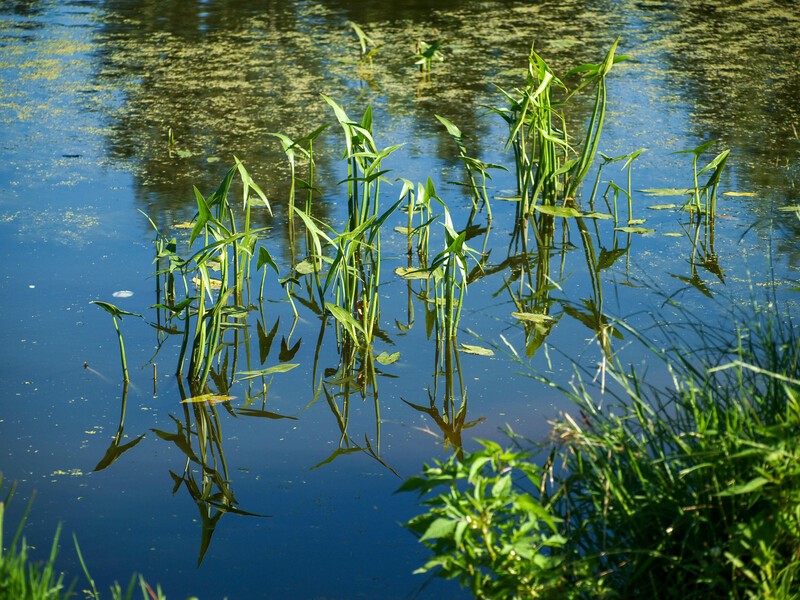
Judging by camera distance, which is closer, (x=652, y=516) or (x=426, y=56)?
(x=652, y=516)

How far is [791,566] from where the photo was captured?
4.49 feet

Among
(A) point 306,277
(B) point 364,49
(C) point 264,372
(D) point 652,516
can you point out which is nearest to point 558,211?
(A) point 306,277

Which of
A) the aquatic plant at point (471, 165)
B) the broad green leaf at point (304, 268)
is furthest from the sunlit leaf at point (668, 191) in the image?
the broad green leaf at point (304, 268)

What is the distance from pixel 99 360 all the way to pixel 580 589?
133cm

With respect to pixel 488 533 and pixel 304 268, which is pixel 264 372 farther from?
pixel 488 533

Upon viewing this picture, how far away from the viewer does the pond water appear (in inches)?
73.8

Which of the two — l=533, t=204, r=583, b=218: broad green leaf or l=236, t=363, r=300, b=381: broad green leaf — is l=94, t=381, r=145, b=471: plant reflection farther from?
l=533, t=204, r=583, b=218: broad green leaf

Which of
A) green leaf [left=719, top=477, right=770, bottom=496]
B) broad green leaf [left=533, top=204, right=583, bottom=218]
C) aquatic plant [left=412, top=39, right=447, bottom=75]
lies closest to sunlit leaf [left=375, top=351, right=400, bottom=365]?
broad green leaf [left=533, top=204, right=583, bottom=218]

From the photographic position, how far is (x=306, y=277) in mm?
2879

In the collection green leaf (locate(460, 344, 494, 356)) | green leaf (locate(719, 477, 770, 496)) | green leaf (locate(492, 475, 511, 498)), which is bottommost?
green leaf (locate(460, 344, 494, 356))

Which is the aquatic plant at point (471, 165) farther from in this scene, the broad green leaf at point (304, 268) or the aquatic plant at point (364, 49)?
the aquatic plant at point (364, 49)

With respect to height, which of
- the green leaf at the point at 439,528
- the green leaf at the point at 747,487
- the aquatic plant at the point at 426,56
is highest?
the aquatic plant at the point at 426,56

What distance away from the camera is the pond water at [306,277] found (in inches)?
73.8

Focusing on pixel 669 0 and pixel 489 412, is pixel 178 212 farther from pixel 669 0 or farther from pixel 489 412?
pixel 669 0
